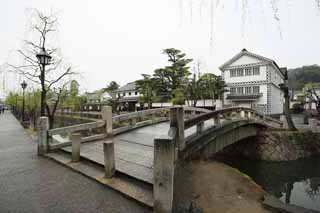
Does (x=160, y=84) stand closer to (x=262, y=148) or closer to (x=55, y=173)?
(x=262, y=148)

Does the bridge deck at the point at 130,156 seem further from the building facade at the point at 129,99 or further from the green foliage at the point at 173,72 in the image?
Result: the building facade at the point at 129,99

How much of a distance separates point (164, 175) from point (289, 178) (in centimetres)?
903

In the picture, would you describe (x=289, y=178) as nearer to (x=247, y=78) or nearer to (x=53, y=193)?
(x=53, y=193)

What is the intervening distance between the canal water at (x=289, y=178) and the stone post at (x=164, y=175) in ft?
20.3

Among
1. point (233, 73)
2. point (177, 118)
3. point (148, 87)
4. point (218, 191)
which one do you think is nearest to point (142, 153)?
point (177, 118)

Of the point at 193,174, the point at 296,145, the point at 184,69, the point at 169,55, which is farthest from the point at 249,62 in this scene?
the point at 193,174

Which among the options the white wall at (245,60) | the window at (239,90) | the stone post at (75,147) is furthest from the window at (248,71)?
the stone post at (75,147)

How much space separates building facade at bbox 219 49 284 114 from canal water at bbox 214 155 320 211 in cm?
1464

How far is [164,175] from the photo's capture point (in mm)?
2396

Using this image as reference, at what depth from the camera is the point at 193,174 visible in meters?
4.36

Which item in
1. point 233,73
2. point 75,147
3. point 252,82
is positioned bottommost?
point 75,147

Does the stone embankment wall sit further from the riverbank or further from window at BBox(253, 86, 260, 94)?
window at BBox(253, 86, 260, 94)

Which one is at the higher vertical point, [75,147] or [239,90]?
[239,90]

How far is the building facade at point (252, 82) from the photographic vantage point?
22.9 meters
